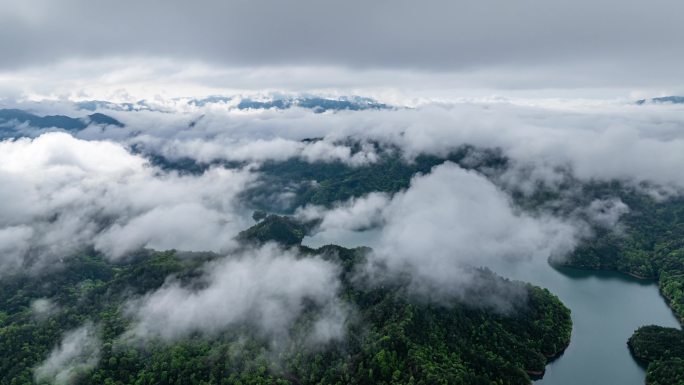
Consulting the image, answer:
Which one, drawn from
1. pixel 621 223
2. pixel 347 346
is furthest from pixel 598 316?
pixel 621 223

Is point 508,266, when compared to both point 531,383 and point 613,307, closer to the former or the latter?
point 613,307

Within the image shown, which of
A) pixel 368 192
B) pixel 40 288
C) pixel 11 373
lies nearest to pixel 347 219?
pixel 368 192

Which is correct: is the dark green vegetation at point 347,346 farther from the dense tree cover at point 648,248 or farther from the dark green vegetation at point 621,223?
the dense tree cover at point 648,248

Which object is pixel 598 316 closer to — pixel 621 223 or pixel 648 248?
pixel 648 248

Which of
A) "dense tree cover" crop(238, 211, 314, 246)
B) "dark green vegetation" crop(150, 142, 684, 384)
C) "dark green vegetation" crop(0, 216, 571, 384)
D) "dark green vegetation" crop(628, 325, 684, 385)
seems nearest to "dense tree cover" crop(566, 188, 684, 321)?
"dark green vegetation" crop(150, 142, 684, 384)

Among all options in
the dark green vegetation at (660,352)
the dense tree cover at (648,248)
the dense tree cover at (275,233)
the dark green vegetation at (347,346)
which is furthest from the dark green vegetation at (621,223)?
the dense tree cover at (275,233)

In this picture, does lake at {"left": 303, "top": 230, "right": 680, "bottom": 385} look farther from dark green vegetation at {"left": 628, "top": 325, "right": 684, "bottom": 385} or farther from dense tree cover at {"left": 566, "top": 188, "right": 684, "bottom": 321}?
dense tree cover at {"left": 566, "top": 188, "right": 684, "bottom": 321}
